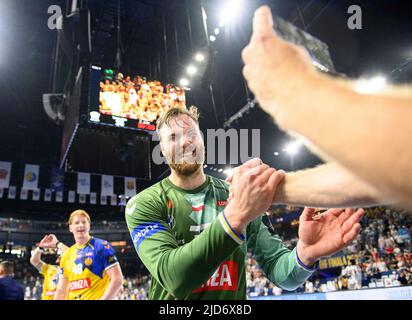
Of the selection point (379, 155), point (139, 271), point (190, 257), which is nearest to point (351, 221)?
point (190, 257)

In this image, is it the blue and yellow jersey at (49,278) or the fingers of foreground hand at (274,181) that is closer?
the fingers of foreground hand at (274,181)

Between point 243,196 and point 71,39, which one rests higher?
point 71,39

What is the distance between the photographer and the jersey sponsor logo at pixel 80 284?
4086mm

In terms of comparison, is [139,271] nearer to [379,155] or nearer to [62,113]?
[62,113]

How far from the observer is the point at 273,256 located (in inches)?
72.9

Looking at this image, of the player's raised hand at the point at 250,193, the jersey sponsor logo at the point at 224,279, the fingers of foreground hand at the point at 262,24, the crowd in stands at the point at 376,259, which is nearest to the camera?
the fingers of foreground hand at the point at 262,24

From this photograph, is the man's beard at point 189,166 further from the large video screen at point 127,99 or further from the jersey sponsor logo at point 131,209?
the large video screen at point 127,99

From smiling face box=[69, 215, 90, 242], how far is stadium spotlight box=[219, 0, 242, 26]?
20.0 feet

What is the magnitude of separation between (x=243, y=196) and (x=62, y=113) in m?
8.24

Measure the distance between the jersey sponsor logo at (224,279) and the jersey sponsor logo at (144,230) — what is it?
1.18 ft

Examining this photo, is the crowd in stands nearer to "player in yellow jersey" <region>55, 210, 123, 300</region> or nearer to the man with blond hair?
"player in yellow jersey" <region>55, 210, 123, 300</region>

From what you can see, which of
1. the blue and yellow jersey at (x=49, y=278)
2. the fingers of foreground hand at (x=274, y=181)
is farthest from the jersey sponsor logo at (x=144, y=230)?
the blue and yellow jersey at (x=49, y=278)

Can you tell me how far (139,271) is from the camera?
26141mm
